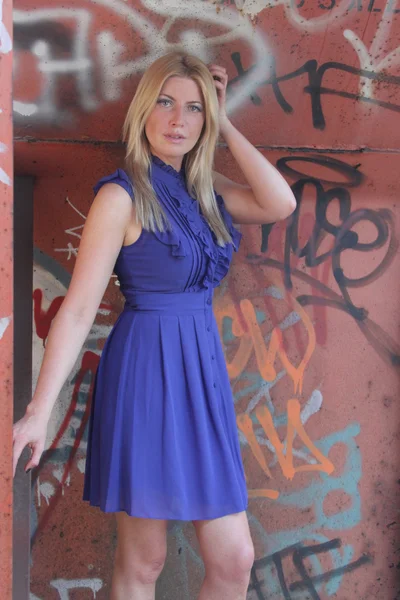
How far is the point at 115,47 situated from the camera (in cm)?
302

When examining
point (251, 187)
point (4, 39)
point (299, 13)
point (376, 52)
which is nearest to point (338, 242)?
point (251, 187)

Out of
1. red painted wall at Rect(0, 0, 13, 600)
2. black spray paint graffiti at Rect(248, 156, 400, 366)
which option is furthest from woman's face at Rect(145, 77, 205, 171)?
red painted wall at Rect(0, 0, 13, 600)

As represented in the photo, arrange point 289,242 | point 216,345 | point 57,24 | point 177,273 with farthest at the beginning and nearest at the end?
1. point 289,242
2. point 57,24
3. point 216,345
4. point 177,273

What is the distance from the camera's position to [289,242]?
3.19 meters

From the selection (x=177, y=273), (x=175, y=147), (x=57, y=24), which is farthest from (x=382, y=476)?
(x=57, y=24)

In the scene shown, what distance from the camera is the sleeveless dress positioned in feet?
7.79

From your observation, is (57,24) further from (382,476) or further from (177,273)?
(382,476)

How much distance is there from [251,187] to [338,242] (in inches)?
23.6

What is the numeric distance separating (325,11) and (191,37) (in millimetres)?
546

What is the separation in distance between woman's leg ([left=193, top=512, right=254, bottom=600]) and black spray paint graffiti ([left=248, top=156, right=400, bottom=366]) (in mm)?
1092

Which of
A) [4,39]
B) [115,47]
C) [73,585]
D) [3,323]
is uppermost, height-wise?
[115,47]

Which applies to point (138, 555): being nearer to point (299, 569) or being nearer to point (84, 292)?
point (84, 292)

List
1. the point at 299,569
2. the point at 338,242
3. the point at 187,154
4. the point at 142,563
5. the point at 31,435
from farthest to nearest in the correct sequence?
the point at 299,569
the point at 338,242
the point at 187,154
the point at 142,563
the point at 31,435

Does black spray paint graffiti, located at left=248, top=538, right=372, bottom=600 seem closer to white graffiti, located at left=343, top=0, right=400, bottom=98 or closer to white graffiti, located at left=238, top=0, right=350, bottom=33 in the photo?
white graffiti, located at left=343, top=0, right=400, bottom=98
